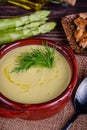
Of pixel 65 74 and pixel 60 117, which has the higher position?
pixel 65 74

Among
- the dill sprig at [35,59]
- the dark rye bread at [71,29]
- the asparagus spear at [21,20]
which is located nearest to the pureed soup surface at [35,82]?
the dill sprig at [35,59]

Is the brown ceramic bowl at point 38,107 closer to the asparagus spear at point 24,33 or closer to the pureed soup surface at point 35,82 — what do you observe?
the pureed soup surface at point 35,82

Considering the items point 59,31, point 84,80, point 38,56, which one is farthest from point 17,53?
point 59,31

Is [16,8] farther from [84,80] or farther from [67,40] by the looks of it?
[84,80]

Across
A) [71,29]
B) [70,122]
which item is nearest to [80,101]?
[70,122]

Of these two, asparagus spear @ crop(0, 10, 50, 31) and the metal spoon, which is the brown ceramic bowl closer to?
the metal spoon

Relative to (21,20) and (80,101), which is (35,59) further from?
(21,20)

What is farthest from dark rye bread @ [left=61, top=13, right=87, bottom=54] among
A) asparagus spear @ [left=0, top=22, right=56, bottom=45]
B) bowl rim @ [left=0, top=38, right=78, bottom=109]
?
bowl rim @ [left=0, top=38, right=78, bottom=109]
